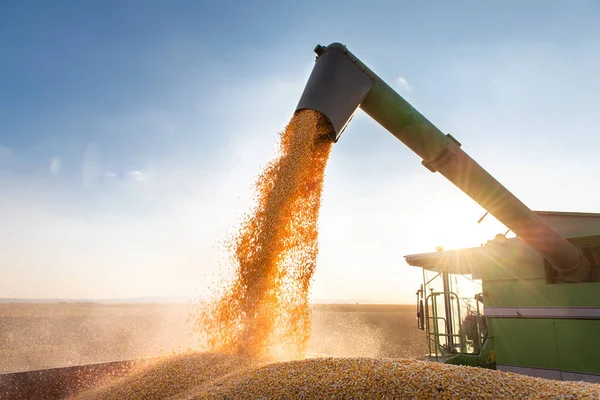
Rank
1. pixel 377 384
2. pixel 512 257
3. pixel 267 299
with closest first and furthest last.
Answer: pixel 377 384, pixel 267 299, pixel 512 257

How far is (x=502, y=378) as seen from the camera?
82.7 inches

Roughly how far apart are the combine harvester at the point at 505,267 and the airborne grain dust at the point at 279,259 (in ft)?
1.26

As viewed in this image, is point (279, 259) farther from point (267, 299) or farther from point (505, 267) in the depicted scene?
point (505, 267)

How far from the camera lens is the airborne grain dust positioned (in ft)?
11.7

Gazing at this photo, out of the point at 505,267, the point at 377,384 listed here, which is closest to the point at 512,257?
the point at 505,267

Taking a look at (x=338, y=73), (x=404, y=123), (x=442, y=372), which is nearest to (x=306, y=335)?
(x=442, y=372)

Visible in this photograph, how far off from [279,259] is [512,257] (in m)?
2.87

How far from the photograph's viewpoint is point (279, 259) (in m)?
3.65

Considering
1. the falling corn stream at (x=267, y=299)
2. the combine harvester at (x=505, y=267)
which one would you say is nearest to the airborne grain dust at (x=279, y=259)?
the falling corn stream at (x=267, y=299)

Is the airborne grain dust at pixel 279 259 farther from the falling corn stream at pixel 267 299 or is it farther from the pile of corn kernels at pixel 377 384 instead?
the pile of corn kernels at pixel 377 384

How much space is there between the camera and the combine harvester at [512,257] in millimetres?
3504

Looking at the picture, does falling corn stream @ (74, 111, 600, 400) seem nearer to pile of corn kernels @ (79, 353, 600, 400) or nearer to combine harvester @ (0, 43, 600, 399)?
pile of corn kernels @ (79, 353, 600, 400)

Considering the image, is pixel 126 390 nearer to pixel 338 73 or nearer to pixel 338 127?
pixel 338 127

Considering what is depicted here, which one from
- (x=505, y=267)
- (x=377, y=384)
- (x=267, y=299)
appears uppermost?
(x=505, y=267)
